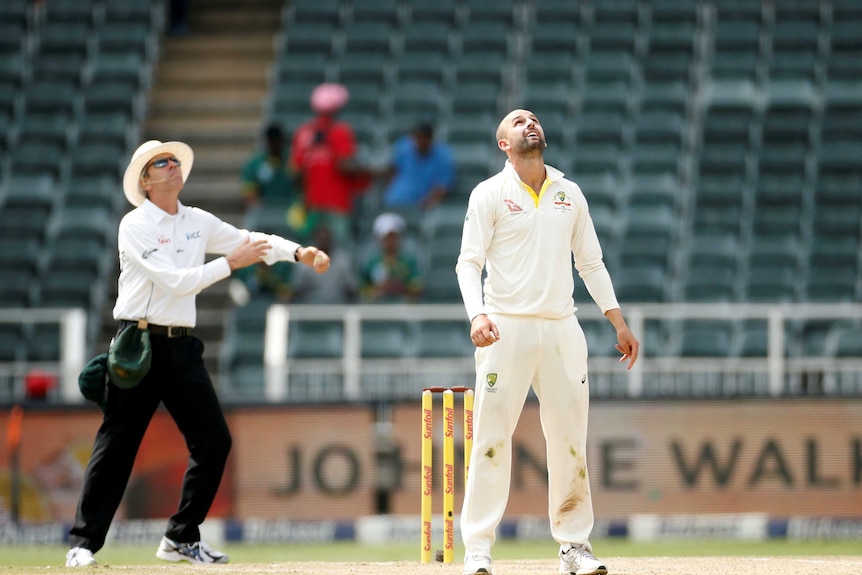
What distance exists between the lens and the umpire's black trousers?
372 inches

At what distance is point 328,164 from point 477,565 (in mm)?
9036

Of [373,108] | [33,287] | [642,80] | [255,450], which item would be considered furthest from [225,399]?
[642,80]

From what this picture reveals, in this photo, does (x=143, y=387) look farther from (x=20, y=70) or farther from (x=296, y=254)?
(x=20, y=70)

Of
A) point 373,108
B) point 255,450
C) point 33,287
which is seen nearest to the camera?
point 255,450

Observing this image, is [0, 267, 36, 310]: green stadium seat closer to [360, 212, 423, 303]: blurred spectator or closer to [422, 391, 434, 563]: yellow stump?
[360, 212, 423, 303]: blurred spectator

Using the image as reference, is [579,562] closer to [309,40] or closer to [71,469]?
[71,469]

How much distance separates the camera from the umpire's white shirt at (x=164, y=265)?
9.28 meters

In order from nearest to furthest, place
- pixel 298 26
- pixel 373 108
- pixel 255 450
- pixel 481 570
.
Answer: pixel 481 570 < pixel 255 450 < pixel 373 108 < pixel 298 26

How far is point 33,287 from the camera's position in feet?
55.9

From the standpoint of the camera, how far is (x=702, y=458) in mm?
13609

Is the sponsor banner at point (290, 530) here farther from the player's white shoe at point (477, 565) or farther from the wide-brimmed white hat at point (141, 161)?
the player's white shoe at point (477, 565)

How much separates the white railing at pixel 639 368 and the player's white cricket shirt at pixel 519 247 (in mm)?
5347

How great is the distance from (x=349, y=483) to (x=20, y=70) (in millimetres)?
8770

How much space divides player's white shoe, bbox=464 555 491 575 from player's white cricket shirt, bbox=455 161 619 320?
1.21m
